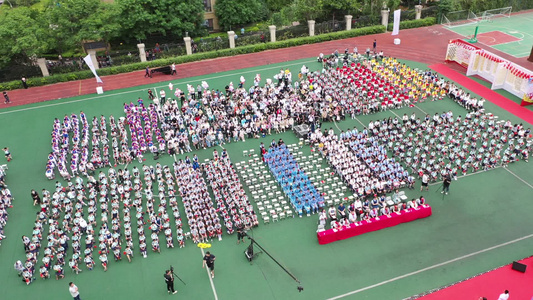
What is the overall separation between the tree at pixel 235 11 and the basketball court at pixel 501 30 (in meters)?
24.6

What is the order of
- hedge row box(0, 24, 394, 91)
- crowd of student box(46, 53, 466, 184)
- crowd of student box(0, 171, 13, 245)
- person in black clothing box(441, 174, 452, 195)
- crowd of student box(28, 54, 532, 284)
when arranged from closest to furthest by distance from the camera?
crowd of student box(28, 54, 532, 284), crowd of student box(0, 171, 13, 245), person in black clothing box(441, 174, 452, 195), crowd of student box(46, 53, 466, 184), hedge row box(0, 24, 394, 91)

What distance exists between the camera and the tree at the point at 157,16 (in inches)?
1916

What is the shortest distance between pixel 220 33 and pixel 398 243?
42.9m

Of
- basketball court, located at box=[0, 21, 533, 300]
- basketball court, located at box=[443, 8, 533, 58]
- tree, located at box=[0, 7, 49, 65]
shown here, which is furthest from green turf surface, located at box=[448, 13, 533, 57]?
tree, located at box=[0, 7, 49, 65]

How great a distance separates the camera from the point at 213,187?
92.0 feet

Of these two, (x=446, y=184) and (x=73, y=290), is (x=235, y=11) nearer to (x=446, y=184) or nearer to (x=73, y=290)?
(x=446, y=184)

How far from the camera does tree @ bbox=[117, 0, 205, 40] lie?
160ft

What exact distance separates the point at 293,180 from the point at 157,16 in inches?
1193

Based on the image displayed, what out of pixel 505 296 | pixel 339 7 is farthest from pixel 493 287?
pixel 339 7

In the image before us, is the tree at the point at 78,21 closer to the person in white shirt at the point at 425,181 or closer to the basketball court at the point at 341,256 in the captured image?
the basketball court at the point at 341,256

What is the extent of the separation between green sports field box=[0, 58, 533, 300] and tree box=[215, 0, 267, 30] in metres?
36.0

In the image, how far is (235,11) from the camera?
57062 mm

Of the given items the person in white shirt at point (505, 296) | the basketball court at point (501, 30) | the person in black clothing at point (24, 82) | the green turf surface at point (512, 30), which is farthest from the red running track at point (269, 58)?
the person in white shirt at point (505, 296)

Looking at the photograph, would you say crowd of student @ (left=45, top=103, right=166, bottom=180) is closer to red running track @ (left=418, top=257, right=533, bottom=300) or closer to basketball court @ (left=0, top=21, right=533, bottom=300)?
basketball court @ (left=0, top=21, right=533, bottom=300)
